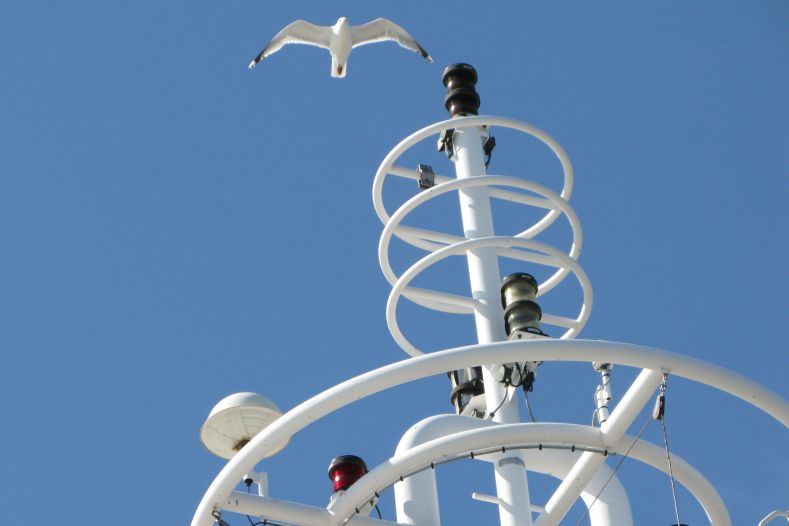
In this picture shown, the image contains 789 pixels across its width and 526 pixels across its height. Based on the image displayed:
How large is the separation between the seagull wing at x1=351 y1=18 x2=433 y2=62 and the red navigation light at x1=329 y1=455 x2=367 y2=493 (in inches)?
479

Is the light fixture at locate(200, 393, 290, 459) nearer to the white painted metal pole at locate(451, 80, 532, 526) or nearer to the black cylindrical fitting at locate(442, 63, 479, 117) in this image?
the white painted metal pole at locate(451, 80, 532, 526)

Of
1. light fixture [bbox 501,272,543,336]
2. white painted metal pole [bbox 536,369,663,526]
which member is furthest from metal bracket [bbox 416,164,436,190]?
white painted metal pole [bbox 536,369,663,526]

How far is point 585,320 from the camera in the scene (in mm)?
13344

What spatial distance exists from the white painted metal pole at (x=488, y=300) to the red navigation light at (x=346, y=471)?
103 centimetres

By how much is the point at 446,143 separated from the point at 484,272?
6.08ft

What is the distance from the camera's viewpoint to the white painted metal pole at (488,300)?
11617mm

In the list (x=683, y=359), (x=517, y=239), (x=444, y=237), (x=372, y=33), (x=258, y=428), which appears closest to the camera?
(x=683, y=359)

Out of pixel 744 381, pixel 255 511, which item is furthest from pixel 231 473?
pixel 744 381

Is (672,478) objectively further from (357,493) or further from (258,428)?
(258,428)

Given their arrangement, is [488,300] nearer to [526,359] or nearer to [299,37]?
[526,359]

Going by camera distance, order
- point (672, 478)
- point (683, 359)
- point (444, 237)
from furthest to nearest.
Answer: point (444, 237) < point (672, 478) < point (683, 359)

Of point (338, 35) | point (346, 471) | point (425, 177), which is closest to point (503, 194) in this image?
point (425, 177)

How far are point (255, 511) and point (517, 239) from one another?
140 inches

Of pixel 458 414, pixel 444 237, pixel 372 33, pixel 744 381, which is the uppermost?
pixel 372 33
